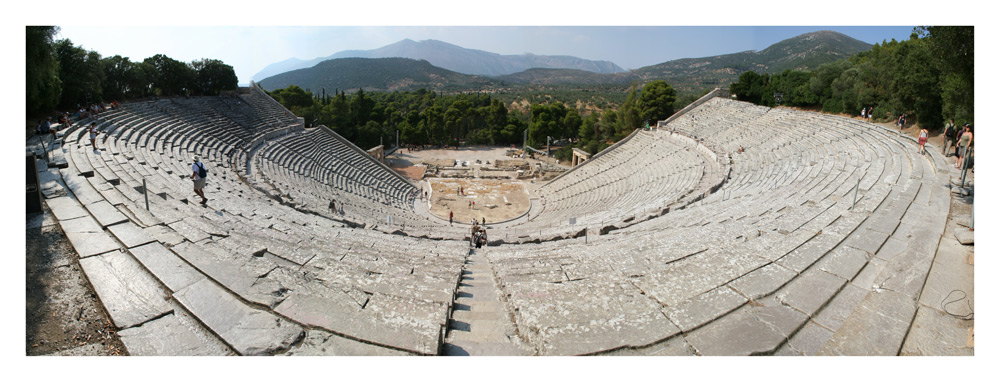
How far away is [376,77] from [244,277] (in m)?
158

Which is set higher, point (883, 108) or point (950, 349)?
point (883, 108)

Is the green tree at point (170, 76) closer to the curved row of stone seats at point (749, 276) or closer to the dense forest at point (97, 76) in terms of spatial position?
the dense forest at point (97, 76)

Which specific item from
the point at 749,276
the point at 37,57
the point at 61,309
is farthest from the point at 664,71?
the point at 61,309

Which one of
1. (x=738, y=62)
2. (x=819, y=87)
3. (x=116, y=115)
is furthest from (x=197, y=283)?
(x=738, y=62)

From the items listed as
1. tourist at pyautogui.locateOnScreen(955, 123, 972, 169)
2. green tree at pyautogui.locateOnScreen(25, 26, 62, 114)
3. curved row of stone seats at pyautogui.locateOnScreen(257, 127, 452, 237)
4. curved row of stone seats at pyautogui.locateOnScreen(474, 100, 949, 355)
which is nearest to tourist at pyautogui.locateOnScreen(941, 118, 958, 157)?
tourist at pyautogui.locateOnScreen(955, 123, 972, 169)

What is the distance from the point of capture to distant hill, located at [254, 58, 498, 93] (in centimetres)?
14450

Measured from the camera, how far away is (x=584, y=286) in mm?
5898

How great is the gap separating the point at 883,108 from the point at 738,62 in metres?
123

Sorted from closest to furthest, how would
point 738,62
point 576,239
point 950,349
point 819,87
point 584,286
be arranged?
point 950,349 < point 584,286 < point 576,239 < point 819,87 < point 738,62

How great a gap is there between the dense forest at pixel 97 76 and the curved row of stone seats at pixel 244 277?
338cm

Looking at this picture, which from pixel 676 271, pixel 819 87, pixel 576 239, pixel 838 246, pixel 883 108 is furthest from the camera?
pixel 819 87

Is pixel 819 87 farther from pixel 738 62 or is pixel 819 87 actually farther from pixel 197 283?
pixel 738 62

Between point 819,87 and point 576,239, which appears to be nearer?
point 576,239

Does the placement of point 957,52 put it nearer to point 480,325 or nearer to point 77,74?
point 480,325
